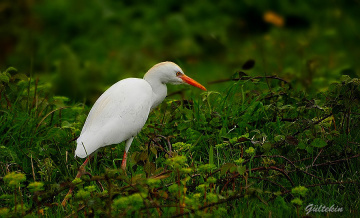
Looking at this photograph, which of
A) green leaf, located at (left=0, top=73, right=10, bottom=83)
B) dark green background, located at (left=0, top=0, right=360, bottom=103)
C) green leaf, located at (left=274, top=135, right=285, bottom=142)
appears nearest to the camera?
green leaf, located at (left=274, top=135, right=285, bottom=142)

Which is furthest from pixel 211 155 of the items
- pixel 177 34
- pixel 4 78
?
pixel 177 34

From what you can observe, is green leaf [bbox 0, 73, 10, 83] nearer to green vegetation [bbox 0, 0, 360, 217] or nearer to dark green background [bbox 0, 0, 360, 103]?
green vegetation [bbox 0, 0, 360, 217]

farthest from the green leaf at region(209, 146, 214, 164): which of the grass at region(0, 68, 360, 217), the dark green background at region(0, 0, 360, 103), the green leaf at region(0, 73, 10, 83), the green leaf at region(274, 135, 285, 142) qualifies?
the dark green background at region(0, 0, 360, 103)

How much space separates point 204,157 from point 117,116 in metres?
0.62

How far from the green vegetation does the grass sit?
10 mm

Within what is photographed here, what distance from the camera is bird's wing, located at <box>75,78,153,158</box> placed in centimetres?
365

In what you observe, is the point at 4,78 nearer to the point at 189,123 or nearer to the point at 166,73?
the point at 166,73

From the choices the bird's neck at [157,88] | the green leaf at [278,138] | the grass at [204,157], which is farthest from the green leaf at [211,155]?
the bird's neck at [157,88]

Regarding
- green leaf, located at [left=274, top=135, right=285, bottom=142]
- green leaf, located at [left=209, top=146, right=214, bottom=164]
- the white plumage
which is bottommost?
green leaf, located at [left=209, top=146, right=214, bottom=164]

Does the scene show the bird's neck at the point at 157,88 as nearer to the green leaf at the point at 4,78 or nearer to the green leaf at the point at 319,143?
the green leaf at the point at 4,78

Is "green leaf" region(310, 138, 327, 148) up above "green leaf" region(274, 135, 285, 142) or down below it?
below

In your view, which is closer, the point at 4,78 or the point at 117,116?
the point at 117,116

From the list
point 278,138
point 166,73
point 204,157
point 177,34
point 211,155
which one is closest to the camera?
point 278,138

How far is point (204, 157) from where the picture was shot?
3.97 meters
